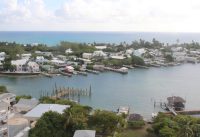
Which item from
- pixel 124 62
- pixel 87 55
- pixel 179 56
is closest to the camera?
pixel 124 62

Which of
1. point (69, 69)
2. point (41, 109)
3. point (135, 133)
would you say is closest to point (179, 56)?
A: point (69, 69)

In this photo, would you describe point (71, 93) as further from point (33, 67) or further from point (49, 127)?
point (49, 127)

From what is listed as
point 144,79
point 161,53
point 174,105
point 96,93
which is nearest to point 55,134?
point 174,105

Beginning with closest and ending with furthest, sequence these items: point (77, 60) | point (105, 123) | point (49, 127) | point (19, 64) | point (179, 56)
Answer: point (49, 127) → point (105, 123) → point (19, 64) → point (77, 60) → point (179, 56)

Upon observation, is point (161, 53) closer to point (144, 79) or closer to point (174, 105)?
point (144, 79)

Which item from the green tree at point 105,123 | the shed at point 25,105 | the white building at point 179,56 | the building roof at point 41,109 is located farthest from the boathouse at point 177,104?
the white building at point 179,56

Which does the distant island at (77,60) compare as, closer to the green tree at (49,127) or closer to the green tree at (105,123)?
the green tree at (105,123)

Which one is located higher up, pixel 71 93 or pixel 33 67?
pixel 33 67
